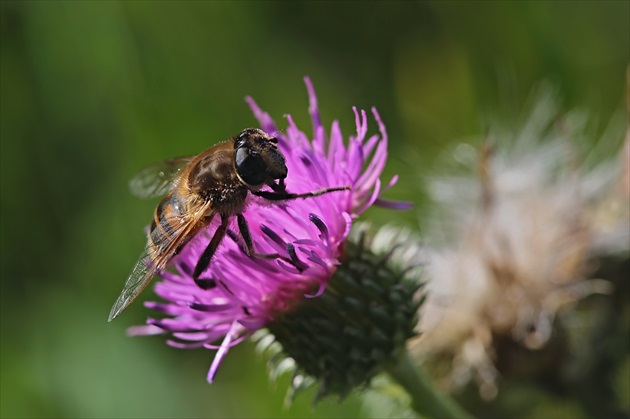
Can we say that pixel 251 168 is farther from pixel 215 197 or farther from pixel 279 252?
pixel 279 252

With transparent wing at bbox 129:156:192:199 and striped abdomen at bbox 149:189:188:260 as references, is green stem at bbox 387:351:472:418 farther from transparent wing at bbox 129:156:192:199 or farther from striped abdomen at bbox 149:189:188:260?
transparent wing at bbox 129:156:192:199

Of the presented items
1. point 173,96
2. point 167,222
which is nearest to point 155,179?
point 167,222

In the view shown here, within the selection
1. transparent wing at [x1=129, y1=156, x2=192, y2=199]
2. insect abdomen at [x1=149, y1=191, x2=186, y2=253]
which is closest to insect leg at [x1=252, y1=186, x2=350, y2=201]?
insect abdomen at [x1=149, y1=191, x2=186, y2=253]

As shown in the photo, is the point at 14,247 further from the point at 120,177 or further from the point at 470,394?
the point at 470,394

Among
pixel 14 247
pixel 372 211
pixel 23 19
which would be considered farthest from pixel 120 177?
pixel 372 211

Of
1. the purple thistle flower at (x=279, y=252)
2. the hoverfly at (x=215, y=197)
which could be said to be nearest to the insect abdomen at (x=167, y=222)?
the hoverfly at (x=215, y=197)

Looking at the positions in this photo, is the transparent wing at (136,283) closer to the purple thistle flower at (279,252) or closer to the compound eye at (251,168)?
the purple thistle flower at (279,252)
